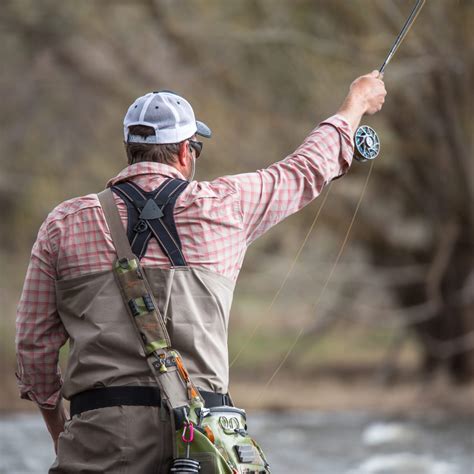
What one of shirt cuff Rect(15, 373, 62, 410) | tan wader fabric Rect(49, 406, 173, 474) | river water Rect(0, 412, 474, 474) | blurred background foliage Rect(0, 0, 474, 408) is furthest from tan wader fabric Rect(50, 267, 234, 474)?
blurred background foliage Rect(0, 0, 474, 408)

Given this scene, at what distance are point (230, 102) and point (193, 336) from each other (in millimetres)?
11193

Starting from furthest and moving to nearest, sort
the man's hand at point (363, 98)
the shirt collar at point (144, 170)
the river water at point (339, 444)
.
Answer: the river water at point (339, 444) < the man's hand at point (363, 98) < the shirt collar at point (144, 170)

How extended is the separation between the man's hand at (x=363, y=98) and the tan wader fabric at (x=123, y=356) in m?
0.76

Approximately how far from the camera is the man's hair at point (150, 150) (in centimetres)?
304

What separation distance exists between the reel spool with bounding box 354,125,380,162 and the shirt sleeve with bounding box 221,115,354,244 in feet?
0.32

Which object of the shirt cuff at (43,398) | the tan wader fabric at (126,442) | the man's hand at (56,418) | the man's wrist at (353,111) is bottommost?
the tan wader fabric at (126,442)

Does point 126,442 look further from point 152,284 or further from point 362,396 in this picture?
point 362,396

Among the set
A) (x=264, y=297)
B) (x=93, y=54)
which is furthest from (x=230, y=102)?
(x=264, y=297)

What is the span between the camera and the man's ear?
307cm

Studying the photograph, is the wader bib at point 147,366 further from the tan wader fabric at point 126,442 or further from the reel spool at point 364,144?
the reel spool at point 364,144

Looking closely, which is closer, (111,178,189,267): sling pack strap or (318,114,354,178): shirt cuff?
(111,178,189,267): sling pack strap

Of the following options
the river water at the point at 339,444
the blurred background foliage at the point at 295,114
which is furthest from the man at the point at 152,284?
the blurred background foliage at the point at 295,114

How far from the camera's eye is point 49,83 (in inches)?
567

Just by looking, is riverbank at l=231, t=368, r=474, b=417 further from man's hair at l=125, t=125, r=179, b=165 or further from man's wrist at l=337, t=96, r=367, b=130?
man's hair at l=125, t=125, r=179, b=165
